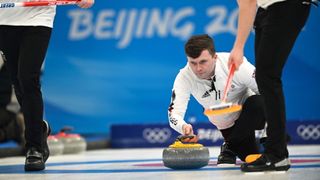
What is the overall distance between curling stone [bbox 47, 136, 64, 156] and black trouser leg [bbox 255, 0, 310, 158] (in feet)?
11.1

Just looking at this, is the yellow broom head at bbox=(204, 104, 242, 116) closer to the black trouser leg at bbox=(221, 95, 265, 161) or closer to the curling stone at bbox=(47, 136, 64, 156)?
the black trouser leg at bbox=(221, 95, 265, 161)

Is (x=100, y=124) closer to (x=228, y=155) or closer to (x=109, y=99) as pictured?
(x=109, y=99)

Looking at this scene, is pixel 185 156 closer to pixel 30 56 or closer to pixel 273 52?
pixel 273 52

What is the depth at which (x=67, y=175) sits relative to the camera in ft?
12.0

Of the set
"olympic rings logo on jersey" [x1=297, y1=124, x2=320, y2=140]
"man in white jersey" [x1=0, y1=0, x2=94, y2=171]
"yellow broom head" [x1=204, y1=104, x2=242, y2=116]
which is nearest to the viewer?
"yellow broom head" [x1=204, y1=104, x2=242, y2=116]

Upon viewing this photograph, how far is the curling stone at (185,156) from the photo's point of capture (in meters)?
3.87

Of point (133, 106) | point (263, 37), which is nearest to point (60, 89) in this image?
point (133, 106)

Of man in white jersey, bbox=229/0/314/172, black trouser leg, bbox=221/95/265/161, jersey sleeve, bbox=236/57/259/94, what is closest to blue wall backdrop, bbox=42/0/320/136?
black trouser leg, bbox=221/95/265/161

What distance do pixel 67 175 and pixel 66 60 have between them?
18.9 feet

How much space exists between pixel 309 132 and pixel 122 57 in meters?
2.76

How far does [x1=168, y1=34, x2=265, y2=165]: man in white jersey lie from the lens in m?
3.85

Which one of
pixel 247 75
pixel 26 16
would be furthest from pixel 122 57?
pixel 247 75

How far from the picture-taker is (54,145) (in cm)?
636

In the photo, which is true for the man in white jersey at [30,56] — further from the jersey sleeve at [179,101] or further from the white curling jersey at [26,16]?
the jersey sleeve at [179,101]
